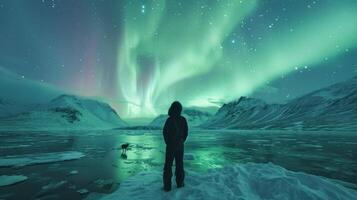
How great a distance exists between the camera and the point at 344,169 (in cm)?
1173

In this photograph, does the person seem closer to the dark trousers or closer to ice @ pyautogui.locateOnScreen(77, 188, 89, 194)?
the dark trousers

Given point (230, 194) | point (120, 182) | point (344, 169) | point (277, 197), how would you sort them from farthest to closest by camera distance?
point (344, 169)
point (120, 182)
point (230, 194)
point (277, 197)

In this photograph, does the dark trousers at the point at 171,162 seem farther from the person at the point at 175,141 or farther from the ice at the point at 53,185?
the ice at the point at 53,185

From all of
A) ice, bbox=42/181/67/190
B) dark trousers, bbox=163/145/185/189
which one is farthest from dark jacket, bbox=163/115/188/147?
ice, bbox=42/181/67/190

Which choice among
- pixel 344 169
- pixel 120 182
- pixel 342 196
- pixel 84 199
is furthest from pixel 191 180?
pixel 344 169

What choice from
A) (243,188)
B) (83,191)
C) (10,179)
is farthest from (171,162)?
(10,179)

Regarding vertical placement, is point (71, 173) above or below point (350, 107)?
below

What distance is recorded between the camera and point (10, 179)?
9203 mm

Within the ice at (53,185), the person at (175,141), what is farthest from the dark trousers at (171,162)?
the ice at (53,185)

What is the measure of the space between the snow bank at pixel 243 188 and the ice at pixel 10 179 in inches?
160

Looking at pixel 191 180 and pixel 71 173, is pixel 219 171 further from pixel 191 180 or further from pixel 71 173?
pixel 71 173

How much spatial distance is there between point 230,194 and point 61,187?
219 inches

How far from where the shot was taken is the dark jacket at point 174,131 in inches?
295

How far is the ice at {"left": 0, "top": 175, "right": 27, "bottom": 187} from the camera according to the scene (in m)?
8.57
